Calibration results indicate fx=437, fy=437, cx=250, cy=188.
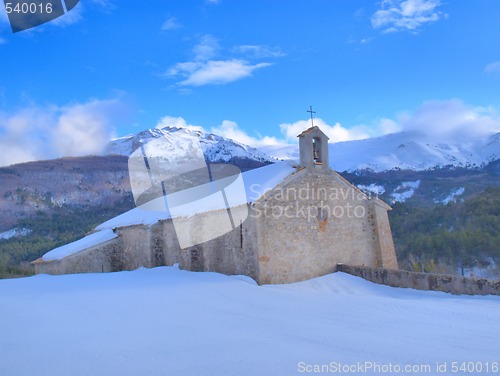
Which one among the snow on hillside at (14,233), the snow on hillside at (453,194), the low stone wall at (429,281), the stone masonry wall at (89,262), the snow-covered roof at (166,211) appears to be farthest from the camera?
the snow on hillside at (453,194)

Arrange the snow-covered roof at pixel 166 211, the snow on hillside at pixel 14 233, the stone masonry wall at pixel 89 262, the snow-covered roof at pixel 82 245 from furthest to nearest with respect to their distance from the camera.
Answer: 1. the snow on hillside at pixel 14 233
2. the snow-covered roof at pixel 82 245
3. the stone masonry wall at pixel 89 262
4. the snow-covered roof at pixel 166 211

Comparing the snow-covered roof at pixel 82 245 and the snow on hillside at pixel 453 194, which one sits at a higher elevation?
the snow on hillside at pixel 453 194

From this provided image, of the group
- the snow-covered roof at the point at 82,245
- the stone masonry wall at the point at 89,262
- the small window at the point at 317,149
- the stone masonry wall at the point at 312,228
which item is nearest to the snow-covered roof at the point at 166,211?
the snow-covered roof at the point at 82,245

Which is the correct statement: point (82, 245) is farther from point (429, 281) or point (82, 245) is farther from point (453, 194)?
point (453, 194)

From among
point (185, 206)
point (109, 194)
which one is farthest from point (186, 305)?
point (109, 194)

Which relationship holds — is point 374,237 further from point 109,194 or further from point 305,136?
point 109,194

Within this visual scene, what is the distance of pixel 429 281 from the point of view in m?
11.5

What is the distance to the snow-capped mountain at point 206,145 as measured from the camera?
7156 centimetres

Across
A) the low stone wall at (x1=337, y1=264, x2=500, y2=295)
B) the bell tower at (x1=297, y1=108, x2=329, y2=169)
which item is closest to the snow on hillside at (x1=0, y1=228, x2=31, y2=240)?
the bell tower at (x1=297, y1=108, x2=329, y2=169)

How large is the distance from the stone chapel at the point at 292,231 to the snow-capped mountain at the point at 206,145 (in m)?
50.4

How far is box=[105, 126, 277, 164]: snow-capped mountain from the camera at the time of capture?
71.6m

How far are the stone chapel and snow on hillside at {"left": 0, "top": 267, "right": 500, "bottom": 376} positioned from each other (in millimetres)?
1362

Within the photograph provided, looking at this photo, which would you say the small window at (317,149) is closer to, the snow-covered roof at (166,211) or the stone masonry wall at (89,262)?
the snow-covered roof at (166,211)

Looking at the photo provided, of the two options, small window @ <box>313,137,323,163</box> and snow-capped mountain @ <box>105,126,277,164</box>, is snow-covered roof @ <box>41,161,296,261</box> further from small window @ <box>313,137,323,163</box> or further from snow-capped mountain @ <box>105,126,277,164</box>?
snow-capped mountain @ <box>105,126,277,164</box>
